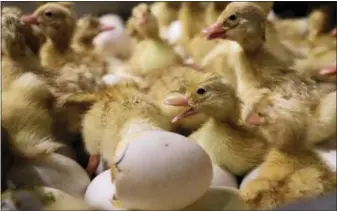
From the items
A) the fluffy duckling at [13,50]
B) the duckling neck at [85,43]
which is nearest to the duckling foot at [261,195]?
the fluffy duckling at [13,50]

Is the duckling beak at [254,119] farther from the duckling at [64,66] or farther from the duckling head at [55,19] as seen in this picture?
the duckling head at [55,19]

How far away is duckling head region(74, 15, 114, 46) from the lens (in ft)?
4.28

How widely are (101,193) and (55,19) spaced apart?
1.39 ft

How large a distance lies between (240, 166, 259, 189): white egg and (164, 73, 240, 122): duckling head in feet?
0.28

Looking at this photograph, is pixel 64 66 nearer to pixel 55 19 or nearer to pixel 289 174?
pixel 55 19

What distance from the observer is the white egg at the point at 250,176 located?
0.83m

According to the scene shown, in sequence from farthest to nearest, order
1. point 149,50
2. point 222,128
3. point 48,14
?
1. point 149,50
2. point 48,14
3. point 222,128

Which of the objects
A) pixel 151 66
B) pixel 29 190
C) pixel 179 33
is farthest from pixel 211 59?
pixel 29 190

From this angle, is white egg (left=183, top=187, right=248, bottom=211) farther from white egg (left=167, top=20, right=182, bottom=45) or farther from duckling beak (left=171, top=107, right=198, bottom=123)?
white egg (left=167, top=20, right=182, bottom=45)

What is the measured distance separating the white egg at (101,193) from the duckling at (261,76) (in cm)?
25

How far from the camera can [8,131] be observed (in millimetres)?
778

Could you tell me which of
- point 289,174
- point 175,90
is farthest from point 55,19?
point 289,174

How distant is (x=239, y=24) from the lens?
0.93 metres

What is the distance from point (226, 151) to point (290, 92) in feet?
0.50
